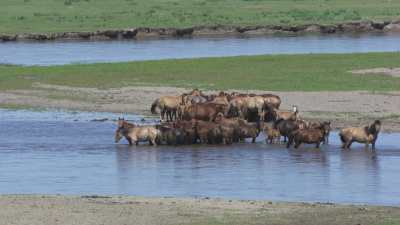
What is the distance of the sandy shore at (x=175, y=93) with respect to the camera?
25672mm

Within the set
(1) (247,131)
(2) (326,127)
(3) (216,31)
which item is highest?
(3) (216,31)

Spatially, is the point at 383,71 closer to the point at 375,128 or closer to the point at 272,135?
the point at 272,135

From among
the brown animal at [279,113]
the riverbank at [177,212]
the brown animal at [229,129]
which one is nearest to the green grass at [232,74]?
the brown animal at [279,113]

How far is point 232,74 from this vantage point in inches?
1371

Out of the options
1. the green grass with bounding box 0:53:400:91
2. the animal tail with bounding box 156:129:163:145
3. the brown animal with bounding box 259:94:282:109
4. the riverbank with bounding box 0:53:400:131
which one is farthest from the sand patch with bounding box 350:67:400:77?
the animal tail with bounding box 156:129:163:145

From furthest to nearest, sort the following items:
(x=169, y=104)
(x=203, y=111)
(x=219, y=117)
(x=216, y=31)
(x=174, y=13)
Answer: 1. (x=174, y=13)
2. (x=216, y=31)
3. (x=169, y=104)
4. (x=203, y=111)
5. (x=219, y=117)

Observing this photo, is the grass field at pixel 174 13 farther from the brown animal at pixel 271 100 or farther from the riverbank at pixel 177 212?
the riverbank at pixel 177 212

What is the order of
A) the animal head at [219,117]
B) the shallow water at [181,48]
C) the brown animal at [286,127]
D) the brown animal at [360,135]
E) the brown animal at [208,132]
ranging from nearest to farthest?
the brown animal at [360,135] → the brown animal at [286,127] → the brown animal at [208,132] → the animal head at [219,117] → the shallow water at [181,48]

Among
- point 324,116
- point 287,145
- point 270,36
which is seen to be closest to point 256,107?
point 324,116

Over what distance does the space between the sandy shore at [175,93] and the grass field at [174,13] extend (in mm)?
26385

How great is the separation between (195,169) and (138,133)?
3203 mm

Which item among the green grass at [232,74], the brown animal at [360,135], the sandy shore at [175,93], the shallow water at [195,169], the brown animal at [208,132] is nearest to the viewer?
the shallow water at [195,169]

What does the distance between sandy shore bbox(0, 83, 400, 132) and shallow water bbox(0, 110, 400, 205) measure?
7.46ft

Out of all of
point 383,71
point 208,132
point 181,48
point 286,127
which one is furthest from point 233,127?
point 181,48
